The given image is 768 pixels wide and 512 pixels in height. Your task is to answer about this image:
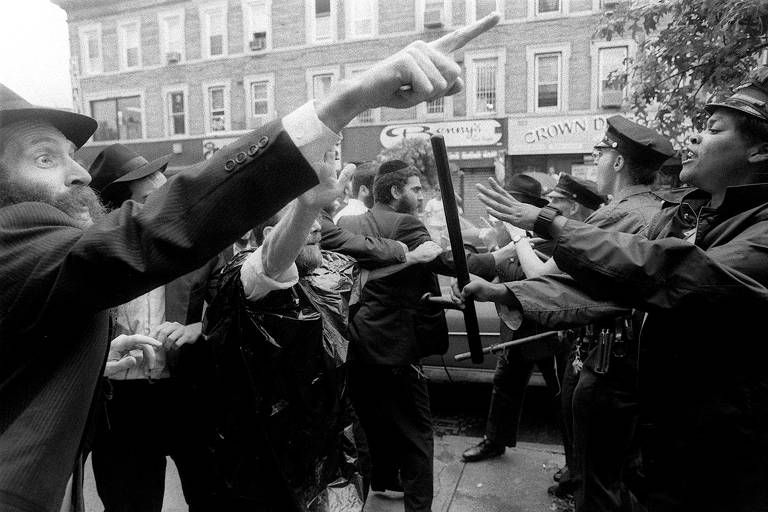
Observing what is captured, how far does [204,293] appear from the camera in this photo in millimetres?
2529

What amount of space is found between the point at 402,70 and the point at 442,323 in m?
2.61

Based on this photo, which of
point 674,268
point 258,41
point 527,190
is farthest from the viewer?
point 258,41

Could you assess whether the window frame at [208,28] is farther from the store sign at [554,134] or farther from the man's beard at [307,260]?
the man's beard at [307,260]

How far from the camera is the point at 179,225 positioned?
0.91 meters

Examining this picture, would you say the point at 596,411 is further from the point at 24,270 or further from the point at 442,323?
the point at 24,270

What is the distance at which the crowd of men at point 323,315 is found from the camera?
37.7 inches

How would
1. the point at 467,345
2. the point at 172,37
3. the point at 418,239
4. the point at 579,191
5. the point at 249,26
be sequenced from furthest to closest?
the point at 172,37 < the point at 249,26 < the point at 467,345 < the point at 579,191 < the point at 418,239

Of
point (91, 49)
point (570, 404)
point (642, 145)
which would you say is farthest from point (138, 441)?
point (91, 49)

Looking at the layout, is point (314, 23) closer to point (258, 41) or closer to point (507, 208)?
point (258, 41)

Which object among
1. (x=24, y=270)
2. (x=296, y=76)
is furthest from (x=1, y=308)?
(x=296, y=76)

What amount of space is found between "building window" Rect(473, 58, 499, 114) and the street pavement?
46.8 ft

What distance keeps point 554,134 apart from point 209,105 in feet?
38.1

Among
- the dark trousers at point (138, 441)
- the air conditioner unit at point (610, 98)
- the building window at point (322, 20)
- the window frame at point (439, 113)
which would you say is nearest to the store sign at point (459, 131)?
the window frame at point (439, 113)

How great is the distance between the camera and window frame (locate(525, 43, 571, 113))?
16.0 m
